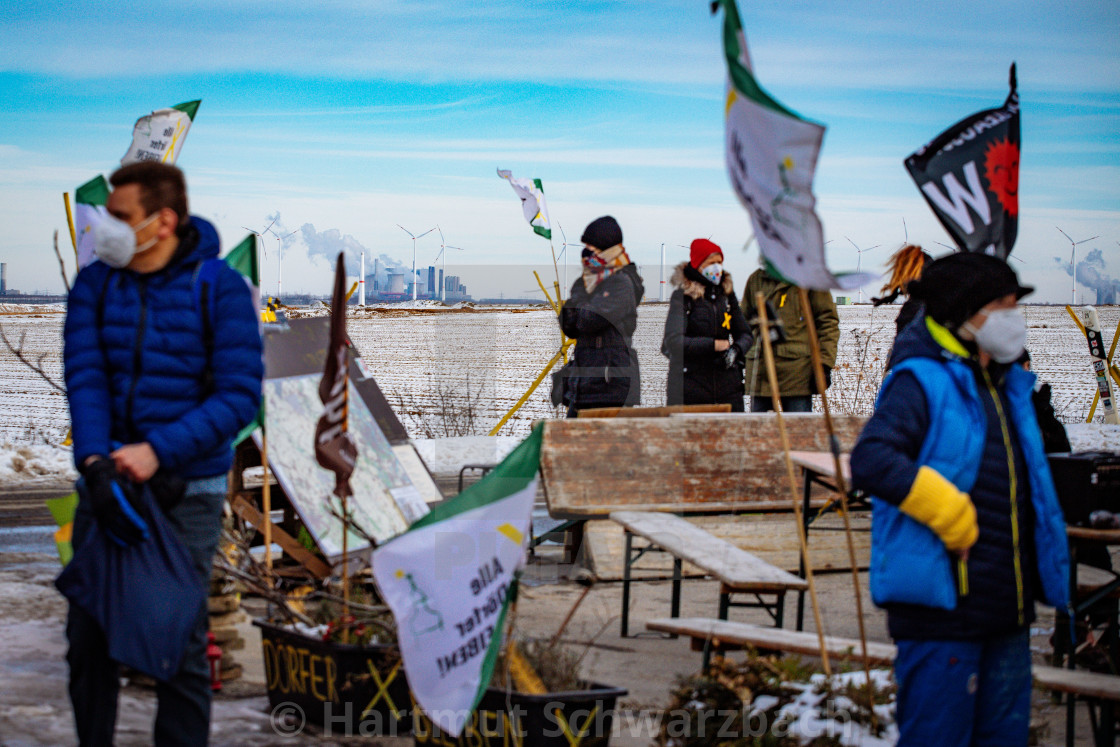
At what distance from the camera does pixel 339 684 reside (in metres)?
4.00

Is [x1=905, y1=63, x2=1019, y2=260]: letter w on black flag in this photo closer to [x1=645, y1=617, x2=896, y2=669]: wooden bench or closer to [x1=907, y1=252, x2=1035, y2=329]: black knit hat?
[x1=907, y1=252, x2=1035, y2=329]: black knit hat

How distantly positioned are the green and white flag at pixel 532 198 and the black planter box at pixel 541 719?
791 centimetres

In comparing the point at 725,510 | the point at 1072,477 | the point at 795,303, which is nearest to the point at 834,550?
the point at 725,510

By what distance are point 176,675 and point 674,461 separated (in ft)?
14.5

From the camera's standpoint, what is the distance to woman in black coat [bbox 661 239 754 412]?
297 inches

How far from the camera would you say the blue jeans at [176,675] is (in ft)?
10.3

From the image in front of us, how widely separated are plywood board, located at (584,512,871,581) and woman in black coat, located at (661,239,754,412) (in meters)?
1.07

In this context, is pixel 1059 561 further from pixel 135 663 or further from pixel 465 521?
pixel 135 663

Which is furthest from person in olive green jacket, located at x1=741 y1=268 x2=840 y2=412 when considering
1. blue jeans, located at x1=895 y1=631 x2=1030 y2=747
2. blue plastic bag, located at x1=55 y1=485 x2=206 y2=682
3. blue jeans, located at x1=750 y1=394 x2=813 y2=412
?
blue plastic bag, located at x1=55 y1=485 x2=206 y2=682

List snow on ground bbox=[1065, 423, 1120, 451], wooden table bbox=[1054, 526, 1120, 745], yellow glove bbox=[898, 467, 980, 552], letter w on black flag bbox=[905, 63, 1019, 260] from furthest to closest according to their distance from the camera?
snow on ground bbox=[1065, 423, 1120, 451]
wooden table bbox=[1054, 526, 1120, 745]
letter w on black flag bbox=[905, 63, 1019, 260]
yellow glove bbox=[898, 467, 980, 552]

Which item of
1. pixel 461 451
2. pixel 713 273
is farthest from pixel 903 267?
pixel 461 451

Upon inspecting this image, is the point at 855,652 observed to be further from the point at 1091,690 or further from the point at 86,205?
the point at 86,205

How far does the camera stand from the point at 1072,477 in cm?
484

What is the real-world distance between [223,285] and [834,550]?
5.24 meters
